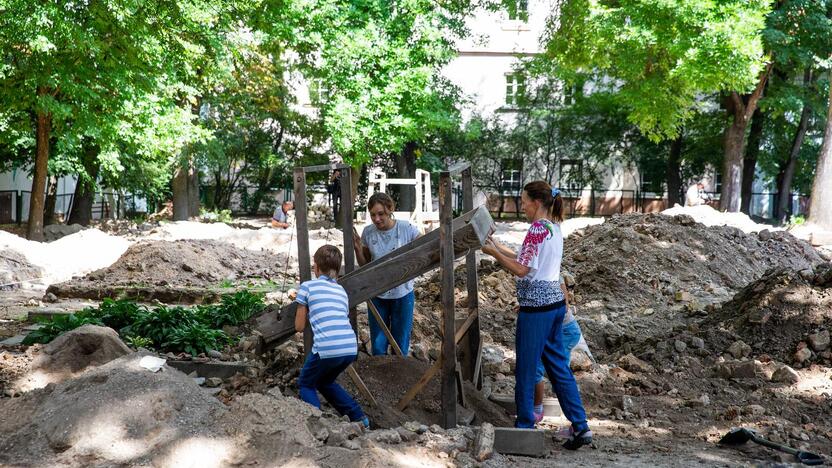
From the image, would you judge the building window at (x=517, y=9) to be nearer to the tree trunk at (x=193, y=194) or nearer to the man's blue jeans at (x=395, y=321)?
the tree trunk at (x=193, y=194)

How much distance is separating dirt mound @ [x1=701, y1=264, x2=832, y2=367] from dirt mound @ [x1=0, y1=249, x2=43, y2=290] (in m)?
10.8

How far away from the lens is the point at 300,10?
23344 mm

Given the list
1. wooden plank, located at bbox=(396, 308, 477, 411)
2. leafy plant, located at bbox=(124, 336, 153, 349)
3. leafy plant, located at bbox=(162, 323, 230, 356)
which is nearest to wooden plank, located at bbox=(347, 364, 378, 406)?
wooden plank, located at bbox=(396, 308, 477, 411)

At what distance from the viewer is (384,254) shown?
6672 mm

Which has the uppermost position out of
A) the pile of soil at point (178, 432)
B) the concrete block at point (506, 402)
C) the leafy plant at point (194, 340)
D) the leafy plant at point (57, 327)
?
the pile of soil at point (178, 432)

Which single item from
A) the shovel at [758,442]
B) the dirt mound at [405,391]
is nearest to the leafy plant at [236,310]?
the dirt mound at [405,391]

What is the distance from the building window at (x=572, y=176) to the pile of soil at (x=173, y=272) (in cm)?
2345

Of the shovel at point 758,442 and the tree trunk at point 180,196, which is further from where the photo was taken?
the tree trunk at point 180,196

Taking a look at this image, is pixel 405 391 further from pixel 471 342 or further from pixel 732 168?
pixel 732 168

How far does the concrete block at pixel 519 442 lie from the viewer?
5520mm

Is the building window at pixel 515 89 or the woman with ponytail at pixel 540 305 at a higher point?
the building window at pixel 515 89

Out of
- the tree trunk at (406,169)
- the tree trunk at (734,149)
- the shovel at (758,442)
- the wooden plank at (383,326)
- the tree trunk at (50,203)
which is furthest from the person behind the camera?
the tree trunk at (406,169)

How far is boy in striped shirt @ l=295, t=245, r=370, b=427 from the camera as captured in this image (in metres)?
5.36

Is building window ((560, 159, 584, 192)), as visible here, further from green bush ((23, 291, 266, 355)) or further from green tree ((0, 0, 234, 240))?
green bush ((23, 291, 266, 355))
